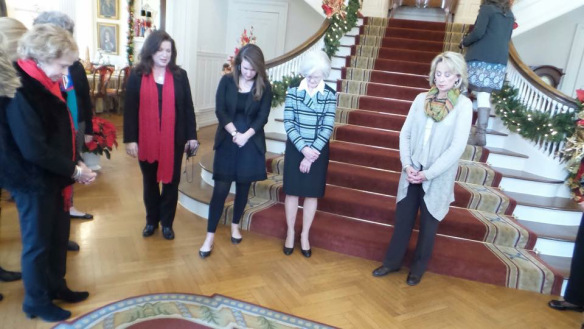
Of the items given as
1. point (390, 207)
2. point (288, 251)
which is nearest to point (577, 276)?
point (390, 207)

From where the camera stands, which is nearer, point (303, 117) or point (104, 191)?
point (303, 117)

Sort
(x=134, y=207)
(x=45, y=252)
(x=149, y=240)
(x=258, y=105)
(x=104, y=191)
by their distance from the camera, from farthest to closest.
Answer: (x=104, y=191), (x=134, y=207), (x=149, y=240), (x=258, y=105), (x=45, y=252)

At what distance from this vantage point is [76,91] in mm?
2623

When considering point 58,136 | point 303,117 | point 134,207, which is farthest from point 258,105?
point 134,207

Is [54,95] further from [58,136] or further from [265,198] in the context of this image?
[265,198]

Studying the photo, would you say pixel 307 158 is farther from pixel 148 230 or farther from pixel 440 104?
pixel 148 230

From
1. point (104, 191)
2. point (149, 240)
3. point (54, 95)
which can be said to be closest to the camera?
point (54, 95)

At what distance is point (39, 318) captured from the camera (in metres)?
2.06

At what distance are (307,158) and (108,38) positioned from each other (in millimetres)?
8804

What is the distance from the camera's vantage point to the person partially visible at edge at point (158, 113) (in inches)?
104

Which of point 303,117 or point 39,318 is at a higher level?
point 303,117

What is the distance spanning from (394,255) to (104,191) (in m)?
2.89

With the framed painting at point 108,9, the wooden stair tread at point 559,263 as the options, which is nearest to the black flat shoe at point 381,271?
the wooden stair tread at point 559,263

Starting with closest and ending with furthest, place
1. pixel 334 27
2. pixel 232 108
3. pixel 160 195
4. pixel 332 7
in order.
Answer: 1. pixel 232 108
2. pixel 160 195
3. pixel 332 7
4. pixel 334 27
